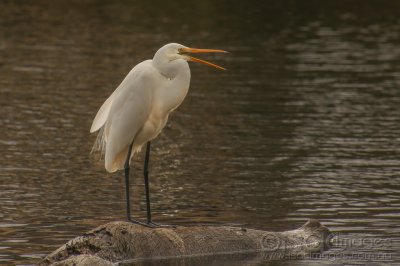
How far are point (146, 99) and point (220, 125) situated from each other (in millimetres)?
9249

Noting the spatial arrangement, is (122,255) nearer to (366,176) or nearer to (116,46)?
(366,176)

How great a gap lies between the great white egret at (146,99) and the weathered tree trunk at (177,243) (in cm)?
51

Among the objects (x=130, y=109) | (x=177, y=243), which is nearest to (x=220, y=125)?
(x=130, y=109)

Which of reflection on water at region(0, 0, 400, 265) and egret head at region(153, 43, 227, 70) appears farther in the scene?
A: reflection on water at region(0, 0, 400, 265)

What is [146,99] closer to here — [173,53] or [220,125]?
[173,53]

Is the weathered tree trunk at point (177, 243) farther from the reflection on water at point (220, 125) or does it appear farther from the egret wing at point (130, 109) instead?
the egret wing at point (130, 109)

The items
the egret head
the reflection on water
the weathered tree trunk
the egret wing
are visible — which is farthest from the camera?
the reflection on water

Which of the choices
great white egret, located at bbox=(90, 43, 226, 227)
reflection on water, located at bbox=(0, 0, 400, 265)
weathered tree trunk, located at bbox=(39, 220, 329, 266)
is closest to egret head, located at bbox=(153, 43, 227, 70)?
great white egret, located at bbox=(90, 43, 226, 227)

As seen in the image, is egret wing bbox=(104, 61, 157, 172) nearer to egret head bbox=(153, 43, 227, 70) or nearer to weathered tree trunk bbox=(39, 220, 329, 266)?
egret head bbox=(153, 43, 227, 70)

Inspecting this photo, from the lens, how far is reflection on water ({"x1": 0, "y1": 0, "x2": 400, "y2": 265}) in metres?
16.5

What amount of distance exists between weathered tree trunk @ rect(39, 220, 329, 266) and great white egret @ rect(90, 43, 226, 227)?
20.0 inches

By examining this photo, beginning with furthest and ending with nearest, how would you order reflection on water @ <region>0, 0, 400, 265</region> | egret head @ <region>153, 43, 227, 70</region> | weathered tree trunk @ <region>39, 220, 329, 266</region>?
reflection on water @ <region>0, 0, 400, 265</region> < egret head @ <region>153, 43, 227, 70</region> < weathered tree trunk @ <region>39, 220, 329, 266</region>

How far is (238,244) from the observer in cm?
1409

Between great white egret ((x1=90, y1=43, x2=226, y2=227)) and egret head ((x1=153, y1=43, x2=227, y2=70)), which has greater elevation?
egret head ((x1=153, y1=43, x2=227, y2=70))
